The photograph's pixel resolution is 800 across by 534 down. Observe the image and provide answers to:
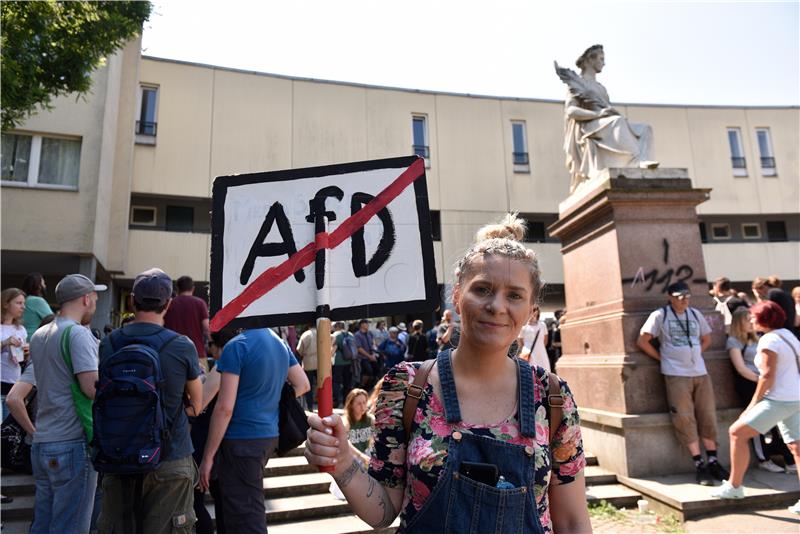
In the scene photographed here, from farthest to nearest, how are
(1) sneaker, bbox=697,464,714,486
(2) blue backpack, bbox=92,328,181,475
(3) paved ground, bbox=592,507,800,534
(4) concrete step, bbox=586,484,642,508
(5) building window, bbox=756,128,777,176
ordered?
(5) building window, bbox=756,128,777,176 → (4) concrete step, bbox=586,484,642,508 → (1) sneaker, bbox=697,464,714,486 → (3) paved ground, bbox=592,507,800,534 → (2) blue backpack, bbox=92,328,181,475

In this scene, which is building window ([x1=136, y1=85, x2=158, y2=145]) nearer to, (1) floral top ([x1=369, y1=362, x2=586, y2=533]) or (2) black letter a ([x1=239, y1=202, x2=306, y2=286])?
(2) black letter a ([x1=239, y1=202, x2=306, y2=286])

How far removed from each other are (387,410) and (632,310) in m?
5.11

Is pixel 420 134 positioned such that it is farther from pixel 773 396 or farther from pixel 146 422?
pixel 146 422

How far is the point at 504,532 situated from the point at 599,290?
5637 millimetres

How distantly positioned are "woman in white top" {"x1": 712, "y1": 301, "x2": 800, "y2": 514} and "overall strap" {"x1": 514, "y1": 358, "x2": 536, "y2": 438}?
13.1 feet

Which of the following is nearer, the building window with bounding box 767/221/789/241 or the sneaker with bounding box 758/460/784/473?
the sneaker with bounding box 758/460/784/473

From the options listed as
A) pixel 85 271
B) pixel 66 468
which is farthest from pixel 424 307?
pixel 85 271

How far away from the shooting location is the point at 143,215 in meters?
20.7

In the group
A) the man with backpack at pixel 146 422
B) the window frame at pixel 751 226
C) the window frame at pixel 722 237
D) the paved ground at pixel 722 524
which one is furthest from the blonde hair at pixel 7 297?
the window frame at pixel 751 226

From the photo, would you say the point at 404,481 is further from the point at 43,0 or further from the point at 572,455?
the point at 43,0

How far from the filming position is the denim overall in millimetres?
1458

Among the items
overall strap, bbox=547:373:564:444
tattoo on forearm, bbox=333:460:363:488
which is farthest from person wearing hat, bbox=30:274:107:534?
overall strap, bbox=547:373:564:444

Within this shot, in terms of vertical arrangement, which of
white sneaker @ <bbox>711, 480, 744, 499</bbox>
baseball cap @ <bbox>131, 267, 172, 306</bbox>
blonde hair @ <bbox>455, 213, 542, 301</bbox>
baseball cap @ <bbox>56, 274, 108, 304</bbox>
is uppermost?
baseball cap @ <bbox>56, 274, 108, 304</bbox>

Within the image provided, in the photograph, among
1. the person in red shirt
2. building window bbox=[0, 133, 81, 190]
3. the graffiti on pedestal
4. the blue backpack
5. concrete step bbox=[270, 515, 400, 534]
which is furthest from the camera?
building window bbox=[0, 133, 81, 190]
